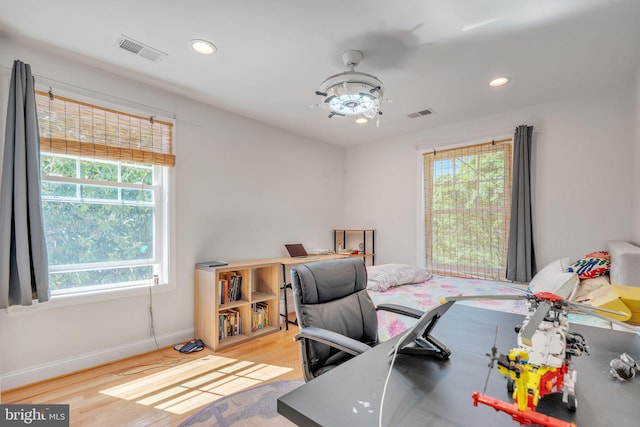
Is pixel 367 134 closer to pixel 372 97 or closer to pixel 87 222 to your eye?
pixel 372 97

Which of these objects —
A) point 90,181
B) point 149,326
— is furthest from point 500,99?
point 149,326

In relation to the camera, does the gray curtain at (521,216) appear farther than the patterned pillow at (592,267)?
Yes

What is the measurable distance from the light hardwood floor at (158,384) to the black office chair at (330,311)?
3.23 feet

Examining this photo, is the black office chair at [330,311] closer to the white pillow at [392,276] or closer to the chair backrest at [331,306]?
the chair backrest at [331,306]

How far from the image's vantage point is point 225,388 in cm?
217

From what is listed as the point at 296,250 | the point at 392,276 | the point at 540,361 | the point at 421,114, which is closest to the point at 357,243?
the point at 296,250

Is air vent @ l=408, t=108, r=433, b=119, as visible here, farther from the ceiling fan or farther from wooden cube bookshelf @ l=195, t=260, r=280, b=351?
wooden cube bookshelf @ l=195, t=260, r=280, b=351

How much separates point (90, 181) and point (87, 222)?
353 mm

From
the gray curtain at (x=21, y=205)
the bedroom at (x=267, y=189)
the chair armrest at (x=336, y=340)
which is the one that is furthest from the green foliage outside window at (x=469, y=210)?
the gray curtain at (x=21, y=205)

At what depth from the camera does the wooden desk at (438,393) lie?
0.71 metres

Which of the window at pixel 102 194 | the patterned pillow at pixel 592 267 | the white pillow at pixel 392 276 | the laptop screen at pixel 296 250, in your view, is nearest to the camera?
the patterned pillow at pixel 592 267

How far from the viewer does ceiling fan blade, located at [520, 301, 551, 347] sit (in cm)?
65

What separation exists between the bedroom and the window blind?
0.16 meters

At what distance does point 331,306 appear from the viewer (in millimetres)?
1677
